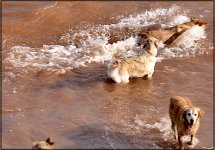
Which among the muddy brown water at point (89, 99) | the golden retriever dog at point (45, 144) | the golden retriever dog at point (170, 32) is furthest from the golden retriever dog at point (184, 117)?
the golden retriever dog at point (170, 32)

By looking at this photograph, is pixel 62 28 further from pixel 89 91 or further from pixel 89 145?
pixel 89 145

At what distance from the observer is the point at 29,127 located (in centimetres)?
880

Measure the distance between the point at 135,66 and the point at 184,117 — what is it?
3210 mm

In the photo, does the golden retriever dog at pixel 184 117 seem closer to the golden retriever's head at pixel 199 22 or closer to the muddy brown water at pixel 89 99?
the muddy brown water at pixel 89 99

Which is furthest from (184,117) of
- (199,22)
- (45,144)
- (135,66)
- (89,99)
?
(199,22)

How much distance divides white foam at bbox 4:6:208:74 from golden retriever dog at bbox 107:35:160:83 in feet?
3.46

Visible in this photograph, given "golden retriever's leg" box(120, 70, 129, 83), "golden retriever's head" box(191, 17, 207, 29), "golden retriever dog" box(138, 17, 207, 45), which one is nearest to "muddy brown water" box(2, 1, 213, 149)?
"golden retriever's leg" box(120, 70, 129, 83)

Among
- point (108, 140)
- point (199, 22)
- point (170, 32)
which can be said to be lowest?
point (108, 140)

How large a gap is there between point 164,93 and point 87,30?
14.2 feet

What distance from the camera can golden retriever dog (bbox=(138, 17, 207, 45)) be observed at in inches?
509

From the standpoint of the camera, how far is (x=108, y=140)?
27.7 ft

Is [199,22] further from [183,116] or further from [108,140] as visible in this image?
[108,140]

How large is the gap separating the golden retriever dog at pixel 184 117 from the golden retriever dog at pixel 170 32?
15.4ft

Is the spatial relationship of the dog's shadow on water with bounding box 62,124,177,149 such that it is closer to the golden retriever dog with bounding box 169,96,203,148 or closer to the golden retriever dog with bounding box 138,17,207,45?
the golden retriever dog with bounding box 169,96,203,148
